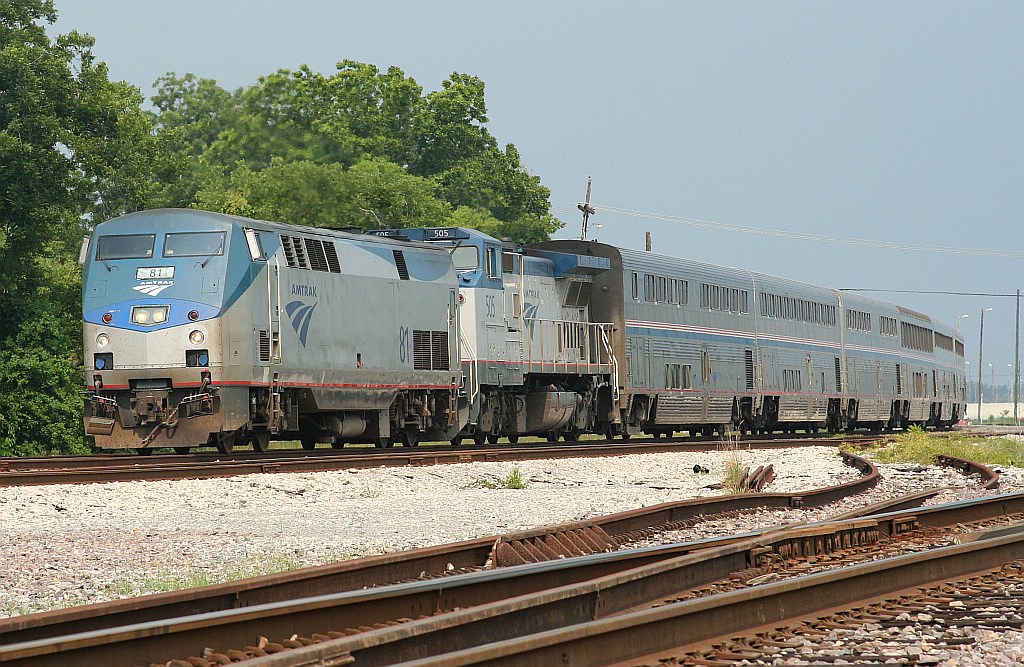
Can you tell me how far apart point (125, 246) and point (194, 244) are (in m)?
1.07

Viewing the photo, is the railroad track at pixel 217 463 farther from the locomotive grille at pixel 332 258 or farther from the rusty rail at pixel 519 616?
the rusty rail at pixel 519 616

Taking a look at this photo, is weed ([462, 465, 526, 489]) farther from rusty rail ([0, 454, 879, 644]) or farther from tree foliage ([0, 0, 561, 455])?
tree foliage ([0, 0, 561, 455])

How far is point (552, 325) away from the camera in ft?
84.8

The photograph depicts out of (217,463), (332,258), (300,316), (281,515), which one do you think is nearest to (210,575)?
(281,515)

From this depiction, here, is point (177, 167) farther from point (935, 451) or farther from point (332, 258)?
point (935, 451)

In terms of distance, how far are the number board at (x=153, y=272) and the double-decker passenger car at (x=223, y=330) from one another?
1cm

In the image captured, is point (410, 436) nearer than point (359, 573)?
No

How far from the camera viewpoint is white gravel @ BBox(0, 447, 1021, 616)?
8523 millimetres

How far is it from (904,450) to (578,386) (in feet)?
23.2

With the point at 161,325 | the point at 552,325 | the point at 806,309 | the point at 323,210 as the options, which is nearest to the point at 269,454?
the point at 161,325

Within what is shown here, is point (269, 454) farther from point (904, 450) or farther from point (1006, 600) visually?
point (1006, 600)

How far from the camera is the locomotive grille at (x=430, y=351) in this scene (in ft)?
70.6

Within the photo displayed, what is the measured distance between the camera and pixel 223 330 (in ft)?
57.1

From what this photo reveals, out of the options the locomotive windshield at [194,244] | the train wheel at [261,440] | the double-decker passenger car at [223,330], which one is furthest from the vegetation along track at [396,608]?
the train wheel at [261,440]
